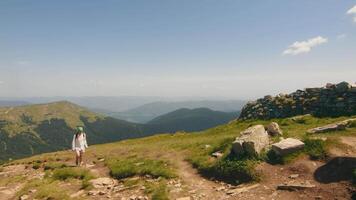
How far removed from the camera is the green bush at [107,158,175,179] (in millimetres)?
20516

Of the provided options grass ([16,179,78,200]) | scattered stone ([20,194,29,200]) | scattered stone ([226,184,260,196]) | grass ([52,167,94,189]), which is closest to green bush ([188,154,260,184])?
scattered stone ([226,184,260,196])

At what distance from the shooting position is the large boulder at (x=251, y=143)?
19266 mm

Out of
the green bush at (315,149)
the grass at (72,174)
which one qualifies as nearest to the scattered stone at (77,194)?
the grass at (72,174)

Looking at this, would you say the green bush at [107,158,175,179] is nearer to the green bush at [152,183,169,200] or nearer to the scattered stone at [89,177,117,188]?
the scattered stone at [89,177,117,188]

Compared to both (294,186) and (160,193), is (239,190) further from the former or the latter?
(160,193)

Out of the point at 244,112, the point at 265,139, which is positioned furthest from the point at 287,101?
the point at 265,139

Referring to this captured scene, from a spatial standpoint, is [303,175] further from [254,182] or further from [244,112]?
[244,112]

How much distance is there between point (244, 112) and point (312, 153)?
139ft

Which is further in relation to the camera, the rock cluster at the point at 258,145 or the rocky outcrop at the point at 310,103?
the rocky outcrop at the point at 310,103

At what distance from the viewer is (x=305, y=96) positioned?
5031cm

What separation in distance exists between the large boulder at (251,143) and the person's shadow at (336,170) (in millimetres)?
3742

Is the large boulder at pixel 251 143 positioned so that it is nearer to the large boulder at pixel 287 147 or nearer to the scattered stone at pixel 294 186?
the large boulder at pixel 287 147

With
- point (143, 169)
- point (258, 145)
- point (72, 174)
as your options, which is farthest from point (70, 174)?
point (258, 145)

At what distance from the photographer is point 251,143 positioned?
19.3m
